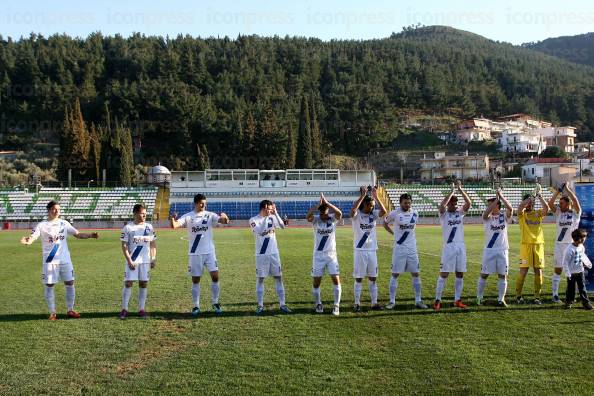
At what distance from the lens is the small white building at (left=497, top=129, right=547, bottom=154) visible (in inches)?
4464

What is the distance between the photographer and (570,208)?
11.2 metres

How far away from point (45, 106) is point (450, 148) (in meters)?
85.9

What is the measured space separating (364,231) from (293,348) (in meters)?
3.24

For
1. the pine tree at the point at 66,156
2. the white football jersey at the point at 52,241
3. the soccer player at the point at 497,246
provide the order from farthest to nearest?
the pine tree at the point at 66,156, the soccer player at the point at 497,246, the white football jersey at the point at 52,241

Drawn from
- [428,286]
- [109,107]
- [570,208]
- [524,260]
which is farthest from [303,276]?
[109,107]

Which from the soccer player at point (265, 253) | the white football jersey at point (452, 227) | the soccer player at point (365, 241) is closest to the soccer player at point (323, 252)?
the soccer player at point (365, 241)

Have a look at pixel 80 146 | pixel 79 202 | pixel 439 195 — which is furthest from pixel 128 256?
pixel 80 146

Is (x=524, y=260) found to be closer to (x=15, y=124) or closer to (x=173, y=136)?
(x=173, y=136)

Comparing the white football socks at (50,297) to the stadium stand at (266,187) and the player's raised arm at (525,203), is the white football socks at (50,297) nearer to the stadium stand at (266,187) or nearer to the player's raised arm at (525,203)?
the player's raised arm at (525,203)

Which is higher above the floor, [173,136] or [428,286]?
[173,136]

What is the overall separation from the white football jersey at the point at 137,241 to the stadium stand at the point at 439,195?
45752mm

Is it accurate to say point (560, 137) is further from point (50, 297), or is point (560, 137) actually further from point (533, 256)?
point (50, 297)

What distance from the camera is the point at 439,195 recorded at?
58625 mm

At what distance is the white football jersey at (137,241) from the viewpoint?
32.2ft
